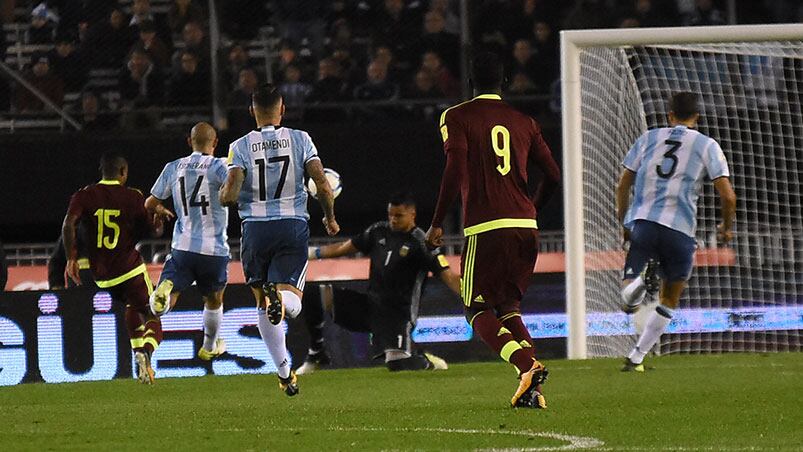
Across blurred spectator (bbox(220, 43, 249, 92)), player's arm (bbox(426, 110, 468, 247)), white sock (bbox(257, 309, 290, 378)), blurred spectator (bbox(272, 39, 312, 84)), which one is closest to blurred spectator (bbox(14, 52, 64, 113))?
blurred spectator (bbox(220, 43, 249, 92))

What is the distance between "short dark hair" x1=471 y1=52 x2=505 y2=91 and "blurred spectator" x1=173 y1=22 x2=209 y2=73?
8991 millimetres

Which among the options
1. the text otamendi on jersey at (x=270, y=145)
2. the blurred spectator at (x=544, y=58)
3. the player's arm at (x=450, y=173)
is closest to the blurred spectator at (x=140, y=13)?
the blurred spectator at (x=544, y=58)

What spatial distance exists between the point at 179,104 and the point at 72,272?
556 centimetres

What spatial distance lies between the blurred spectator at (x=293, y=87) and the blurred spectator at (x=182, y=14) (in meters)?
1.18

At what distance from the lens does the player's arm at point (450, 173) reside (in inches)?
312

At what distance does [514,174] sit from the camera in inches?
325

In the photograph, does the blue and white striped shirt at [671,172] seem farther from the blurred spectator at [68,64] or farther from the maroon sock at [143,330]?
the blurred spectator at [68,64]

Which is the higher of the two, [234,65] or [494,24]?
[494,24]

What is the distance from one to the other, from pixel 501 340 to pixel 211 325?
419 cm

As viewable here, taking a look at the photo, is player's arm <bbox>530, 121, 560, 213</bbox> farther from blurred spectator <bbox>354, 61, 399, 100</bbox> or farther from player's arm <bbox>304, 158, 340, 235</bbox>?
blurred spectator <bbox>354, 61, 399, 100</bbox>

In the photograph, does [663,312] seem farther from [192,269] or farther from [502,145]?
[192,269]

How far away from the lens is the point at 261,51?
691 inches

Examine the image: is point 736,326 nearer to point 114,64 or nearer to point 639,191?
point 639,191

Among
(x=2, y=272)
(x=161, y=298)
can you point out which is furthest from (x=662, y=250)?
(x=2, y=272)
